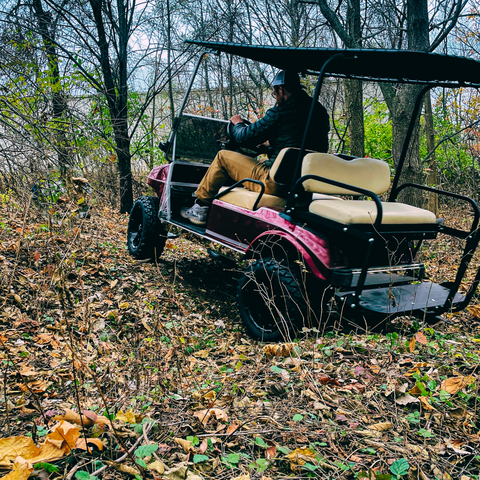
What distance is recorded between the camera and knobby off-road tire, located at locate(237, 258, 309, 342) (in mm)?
3305

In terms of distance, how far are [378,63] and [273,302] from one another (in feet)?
6.66

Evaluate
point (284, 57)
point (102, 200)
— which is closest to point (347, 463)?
point (284, 57)

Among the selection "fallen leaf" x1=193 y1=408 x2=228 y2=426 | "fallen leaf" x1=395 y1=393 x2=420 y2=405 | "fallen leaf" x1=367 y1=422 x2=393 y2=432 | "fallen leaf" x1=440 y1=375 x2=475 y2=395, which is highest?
"fallen leaf" x1=193 y1=408 x2=228 y2=426

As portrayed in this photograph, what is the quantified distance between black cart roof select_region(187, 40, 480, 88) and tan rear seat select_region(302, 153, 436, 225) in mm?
770

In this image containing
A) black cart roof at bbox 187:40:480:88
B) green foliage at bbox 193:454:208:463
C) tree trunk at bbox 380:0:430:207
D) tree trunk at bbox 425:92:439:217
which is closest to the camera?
green foliage at bbox 193:454:208:463

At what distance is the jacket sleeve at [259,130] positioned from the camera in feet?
12.9

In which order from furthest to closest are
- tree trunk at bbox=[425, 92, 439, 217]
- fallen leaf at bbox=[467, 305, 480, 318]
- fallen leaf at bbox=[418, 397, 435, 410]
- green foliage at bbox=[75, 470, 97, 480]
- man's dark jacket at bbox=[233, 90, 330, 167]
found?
tree trunk at bbox=[425, 92, 439, 217] → fallen leaf at bbox=[467, 305, 480, 318] → man's dark jacket at bbox=[233, 90, 330, 167] → fallen leaf at bbox=[418, 397, 435, 410] → green foliage at bbox=[75, 470, 97, 480]

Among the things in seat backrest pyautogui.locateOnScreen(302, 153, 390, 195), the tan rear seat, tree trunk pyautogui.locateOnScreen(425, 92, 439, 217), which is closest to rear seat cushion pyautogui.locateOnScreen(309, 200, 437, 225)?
the tan rear seat

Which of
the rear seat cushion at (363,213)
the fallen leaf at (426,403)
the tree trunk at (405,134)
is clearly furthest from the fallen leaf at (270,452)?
the tree trunk at (405,134)

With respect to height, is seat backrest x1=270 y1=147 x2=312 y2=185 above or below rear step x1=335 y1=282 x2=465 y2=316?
above

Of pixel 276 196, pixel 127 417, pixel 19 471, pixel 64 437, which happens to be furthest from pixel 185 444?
pixel 276 196

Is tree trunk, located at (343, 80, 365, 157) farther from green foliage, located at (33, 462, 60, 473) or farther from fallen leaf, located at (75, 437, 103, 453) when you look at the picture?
green foliage, located at (33, 462, 60, 473)

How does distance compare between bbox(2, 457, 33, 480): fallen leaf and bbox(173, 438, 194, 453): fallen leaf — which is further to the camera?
bbox(173, 438, 194, 453): fallen leaf

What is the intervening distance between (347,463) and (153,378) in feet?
4.53
